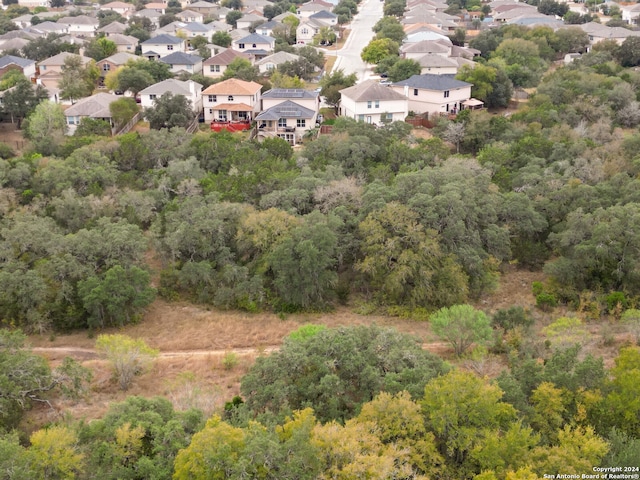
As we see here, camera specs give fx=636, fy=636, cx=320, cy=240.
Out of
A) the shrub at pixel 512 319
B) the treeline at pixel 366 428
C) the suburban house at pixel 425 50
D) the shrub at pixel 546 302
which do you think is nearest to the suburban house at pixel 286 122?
the suburban house at pixel 425 50

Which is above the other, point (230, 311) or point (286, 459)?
point (286, 459)

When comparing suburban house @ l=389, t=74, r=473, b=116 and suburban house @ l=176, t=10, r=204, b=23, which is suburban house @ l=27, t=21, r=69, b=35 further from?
suburban house @ l=389, t=74, r=473, b=116

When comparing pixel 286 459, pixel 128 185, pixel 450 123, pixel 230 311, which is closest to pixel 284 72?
pixel 450 123

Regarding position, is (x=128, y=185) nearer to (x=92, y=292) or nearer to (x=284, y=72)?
(x=92, y=292)

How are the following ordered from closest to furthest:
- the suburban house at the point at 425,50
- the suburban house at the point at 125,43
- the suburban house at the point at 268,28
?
the suburban house at the point at 425,50 → the suburban house at the point at 125,43 → the suburban house at the point at 268,28

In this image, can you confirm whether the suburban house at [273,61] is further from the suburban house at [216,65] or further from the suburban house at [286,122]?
the suburban house at [286,122]

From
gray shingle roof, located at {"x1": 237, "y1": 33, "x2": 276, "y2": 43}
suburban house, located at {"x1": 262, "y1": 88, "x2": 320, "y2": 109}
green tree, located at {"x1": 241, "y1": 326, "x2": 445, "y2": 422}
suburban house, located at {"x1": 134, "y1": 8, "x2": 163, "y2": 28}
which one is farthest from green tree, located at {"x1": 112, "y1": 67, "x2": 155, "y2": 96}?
suburban house, located at {"x1": 134, "y1": 8, "x2": 163, "y2": 28}

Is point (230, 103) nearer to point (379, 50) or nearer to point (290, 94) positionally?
point (290, 94)
